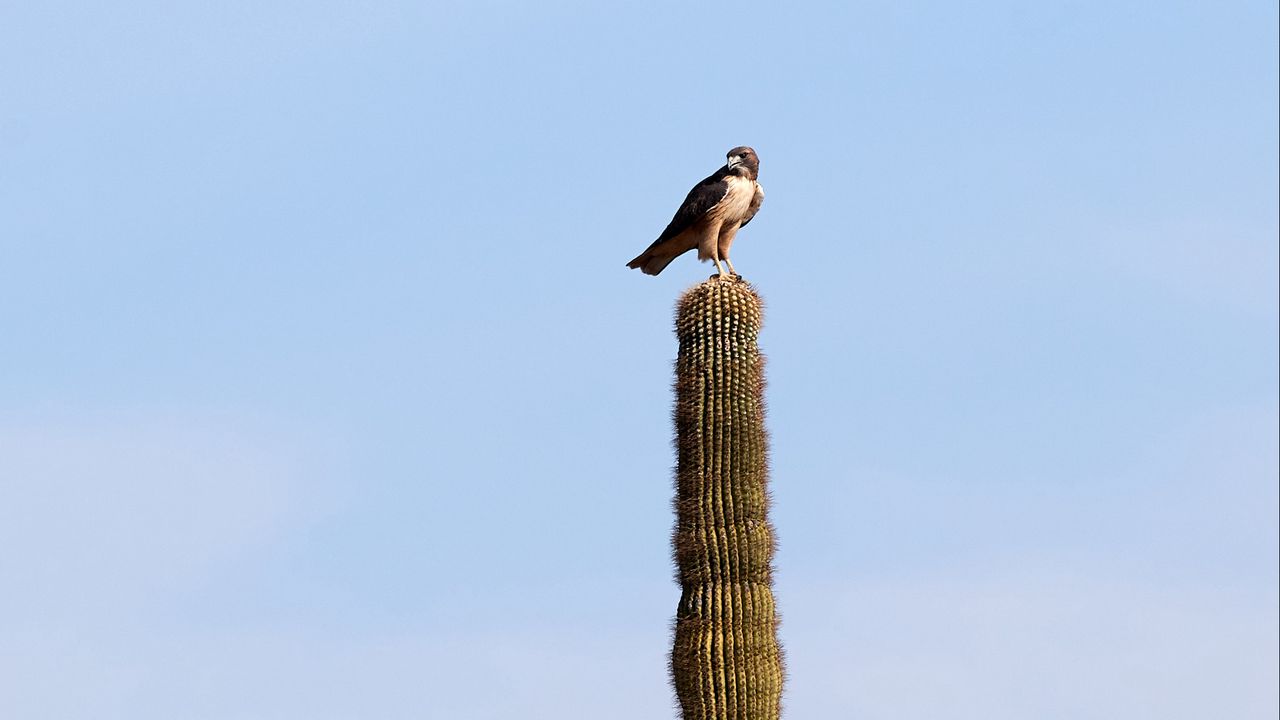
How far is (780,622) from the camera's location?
11562 mm

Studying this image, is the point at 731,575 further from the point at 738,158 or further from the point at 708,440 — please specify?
the point at 738,158

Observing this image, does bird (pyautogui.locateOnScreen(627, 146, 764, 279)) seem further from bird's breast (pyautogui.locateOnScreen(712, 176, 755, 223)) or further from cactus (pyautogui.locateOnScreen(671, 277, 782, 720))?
cactus (pyautogui.locateOnScreen(671, 277, 782, 720))

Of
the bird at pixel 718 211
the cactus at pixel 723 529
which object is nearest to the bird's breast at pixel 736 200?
the bird at pixel 718 211

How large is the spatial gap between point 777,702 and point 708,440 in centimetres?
190

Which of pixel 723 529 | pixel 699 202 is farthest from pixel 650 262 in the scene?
pixel 723 529

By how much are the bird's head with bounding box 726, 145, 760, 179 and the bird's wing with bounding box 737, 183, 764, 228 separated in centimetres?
14

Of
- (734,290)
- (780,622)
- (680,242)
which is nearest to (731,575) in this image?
(780,622)

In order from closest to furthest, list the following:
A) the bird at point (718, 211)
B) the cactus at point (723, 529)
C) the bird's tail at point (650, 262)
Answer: the cactus at point (723, 529) → the bird at point (718, 211) → the bird's tail at point (650, 262)

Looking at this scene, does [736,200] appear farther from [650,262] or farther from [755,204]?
[650,262]

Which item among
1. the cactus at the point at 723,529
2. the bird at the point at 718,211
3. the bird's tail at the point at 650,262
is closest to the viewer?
the cactus at the point at 723,529

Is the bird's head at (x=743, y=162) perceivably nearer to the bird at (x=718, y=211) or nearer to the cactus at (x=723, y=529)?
the bird at (x=718, y=211)

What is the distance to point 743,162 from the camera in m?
13.8

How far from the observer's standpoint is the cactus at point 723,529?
1135cm

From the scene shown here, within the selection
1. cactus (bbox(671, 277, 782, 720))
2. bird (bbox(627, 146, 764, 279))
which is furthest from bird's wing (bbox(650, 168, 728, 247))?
cactus (bbox(671, 277, 782, 720))
